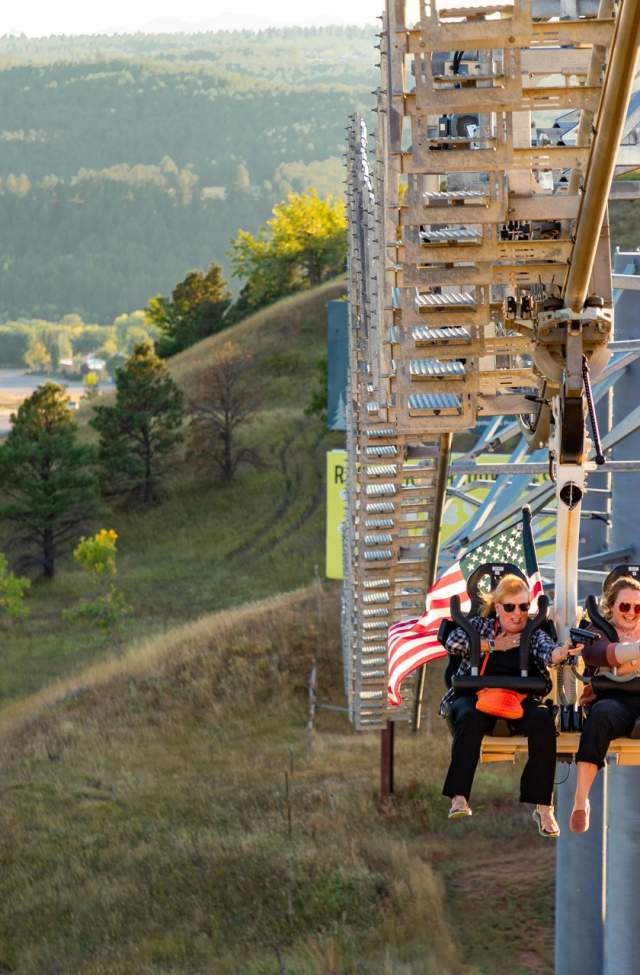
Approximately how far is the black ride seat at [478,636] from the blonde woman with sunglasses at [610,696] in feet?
1.25

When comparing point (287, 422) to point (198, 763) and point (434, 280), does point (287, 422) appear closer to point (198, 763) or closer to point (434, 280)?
point (198, 763)

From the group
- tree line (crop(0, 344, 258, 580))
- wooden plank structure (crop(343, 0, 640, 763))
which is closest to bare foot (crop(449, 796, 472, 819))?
wooden plank structure (crop(343, 0, 640, 763))

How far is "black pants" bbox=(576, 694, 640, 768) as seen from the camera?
1059cm

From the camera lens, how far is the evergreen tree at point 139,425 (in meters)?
73.6

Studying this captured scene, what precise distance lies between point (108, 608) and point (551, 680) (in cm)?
4636

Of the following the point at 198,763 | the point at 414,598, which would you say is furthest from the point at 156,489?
the point at 414,598

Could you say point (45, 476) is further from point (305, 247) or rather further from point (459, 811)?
point (459, 811)

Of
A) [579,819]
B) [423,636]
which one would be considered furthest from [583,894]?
[579,819]

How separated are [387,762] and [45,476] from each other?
40225 millimetres

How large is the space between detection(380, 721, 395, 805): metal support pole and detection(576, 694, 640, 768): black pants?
1761 cm

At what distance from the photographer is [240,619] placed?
43.6 m

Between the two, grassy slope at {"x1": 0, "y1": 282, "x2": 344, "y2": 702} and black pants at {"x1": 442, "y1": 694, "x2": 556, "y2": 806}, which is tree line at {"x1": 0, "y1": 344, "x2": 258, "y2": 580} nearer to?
grassy slope at {"x1": 0, "y1": 282, "x2": 344, "y2": 702}

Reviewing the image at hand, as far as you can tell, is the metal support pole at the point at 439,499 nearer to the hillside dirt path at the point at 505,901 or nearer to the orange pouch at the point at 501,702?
the hillside dirt path at the point at 505,901

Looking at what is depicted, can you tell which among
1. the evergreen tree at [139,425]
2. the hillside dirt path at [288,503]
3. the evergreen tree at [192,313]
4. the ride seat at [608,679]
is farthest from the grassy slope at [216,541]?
the ride seat at [608,679]
